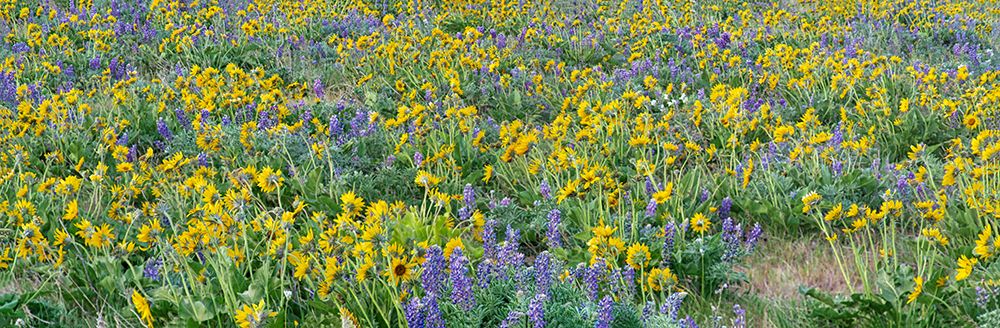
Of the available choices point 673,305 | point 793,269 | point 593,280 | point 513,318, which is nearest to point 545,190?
point 793,269

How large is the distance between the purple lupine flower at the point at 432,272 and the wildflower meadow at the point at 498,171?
11 millimetres

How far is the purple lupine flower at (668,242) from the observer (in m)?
3.12

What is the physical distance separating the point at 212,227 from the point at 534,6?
5.88m

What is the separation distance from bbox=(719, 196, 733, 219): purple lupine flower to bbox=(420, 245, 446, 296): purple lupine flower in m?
1.44

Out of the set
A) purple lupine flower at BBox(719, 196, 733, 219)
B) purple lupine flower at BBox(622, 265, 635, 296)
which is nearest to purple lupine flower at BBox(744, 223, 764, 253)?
purple lupine flower at BBox(719, 196, 733, 219)

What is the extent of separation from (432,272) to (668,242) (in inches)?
39.4

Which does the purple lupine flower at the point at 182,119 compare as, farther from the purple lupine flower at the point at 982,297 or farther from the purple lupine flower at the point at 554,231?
the purple lupine flower at the point at 982,297

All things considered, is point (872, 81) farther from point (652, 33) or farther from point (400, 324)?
point (400, 324)

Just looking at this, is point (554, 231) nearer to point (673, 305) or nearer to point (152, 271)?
point (673, 305)

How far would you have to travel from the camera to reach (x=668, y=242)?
3.14m

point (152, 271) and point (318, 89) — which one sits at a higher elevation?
point (152, 271)

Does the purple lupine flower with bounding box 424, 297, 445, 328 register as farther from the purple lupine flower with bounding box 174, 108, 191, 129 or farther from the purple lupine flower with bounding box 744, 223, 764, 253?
the purple lupine flower with bounding box 174, 108, 191, 129

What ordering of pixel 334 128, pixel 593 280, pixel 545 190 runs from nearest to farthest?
pixel 593 280, pixel 545 190, pixel 334 128

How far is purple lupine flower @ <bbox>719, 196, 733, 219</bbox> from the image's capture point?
358 centimetres
